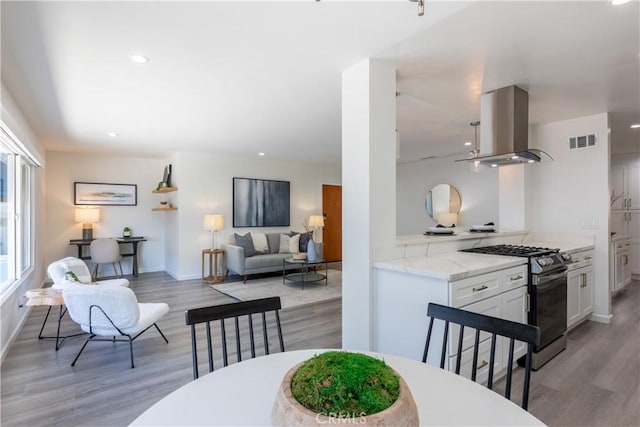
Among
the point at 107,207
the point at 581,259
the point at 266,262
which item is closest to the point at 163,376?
the point at 266,262

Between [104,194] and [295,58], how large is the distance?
19.6 feet

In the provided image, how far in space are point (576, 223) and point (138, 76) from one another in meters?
4.98

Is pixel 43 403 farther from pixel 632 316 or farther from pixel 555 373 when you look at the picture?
pixel 632 316

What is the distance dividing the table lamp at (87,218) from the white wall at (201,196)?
1.31 m

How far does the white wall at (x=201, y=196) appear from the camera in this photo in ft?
20.6

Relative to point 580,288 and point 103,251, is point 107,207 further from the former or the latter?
point 580,288

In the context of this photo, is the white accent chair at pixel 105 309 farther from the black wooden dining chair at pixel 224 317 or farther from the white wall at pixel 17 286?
the black wooden dining chair at pixel 224 317

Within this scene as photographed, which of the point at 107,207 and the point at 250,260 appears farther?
the point at 107,207

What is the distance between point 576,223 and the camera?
13.0ft

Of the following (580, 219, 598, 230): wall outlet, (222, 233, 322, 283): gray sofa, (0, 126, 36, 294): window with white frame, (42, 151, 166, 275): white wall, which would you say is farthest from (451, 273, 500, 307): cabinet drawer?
(42, 151, 166, 275): white wall

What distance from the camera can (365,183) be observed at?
2.43 metres

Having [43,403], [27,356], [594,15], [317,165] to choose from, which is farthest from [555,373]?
[317,165]

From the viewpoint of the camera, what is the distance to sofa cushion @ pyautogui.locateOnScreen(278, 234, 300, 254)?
6680 millimetres

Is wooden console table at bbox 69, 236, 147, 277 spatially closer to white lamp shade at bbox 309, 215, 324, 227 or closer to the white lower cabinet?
white lamp shade at bbox 309, 215, 324, 227
